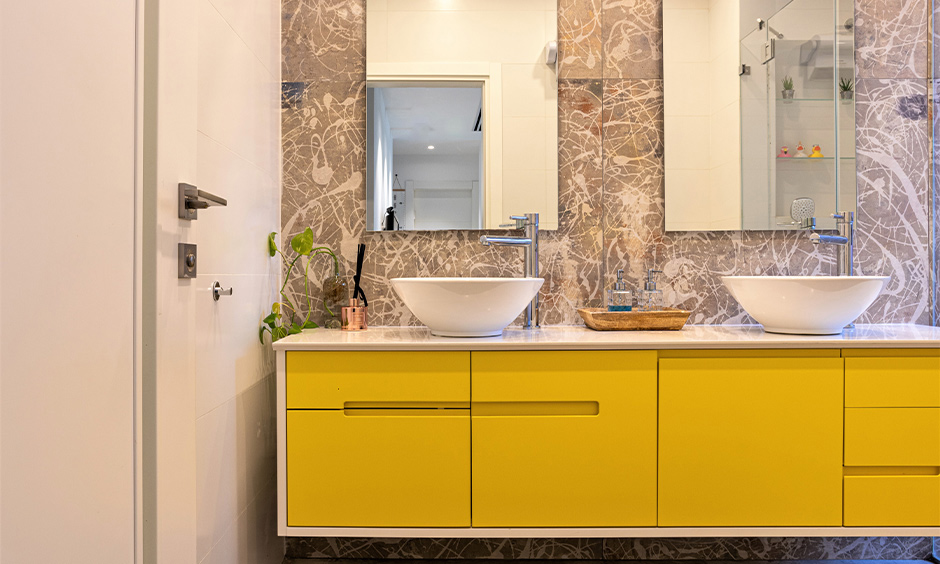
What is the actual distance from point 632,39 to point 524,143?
20.9 inches

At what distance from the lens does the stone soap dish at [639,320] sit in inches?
71.9

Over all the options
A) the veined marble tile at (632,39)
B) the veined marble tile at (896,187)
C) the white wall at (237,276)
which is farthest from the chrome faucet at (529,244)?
the veined marble tile at (896,187)

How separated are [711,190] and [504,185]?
0.72 m

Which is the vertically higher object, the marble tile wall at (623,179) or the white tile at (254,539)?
the marble tile wall at (623,179)

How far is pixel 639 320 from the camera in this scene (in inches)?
72.1

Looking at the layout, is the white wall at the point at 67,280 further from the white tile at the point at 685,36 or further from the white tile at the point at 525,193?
the white tile at the point at 685,36

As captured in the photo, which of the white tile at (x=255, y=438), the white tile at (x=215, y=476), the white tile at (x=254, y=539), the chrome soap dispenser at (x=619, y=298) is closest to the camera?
the white tile at (x=215, y=476)

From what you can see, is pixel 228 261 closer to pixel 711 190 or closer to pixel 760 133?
pixel 711 190

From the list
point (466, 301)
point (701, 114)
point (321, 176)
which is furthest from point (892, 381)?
point (321, 176)

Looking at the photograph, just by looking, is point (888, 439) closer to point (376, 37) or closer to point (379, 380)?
point (379, 380)

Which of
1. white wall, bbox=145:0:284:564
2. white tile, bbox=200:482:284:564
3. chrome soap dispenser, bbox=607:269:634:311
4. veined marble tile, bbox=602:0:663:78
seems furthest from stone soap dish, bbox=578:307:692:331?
white tile, bbox=200:482:284:564

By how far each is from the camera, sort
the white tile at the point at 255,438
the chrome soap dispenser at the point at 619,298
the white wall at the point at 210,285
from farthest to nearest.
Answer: the chrome soap dispenser at the point at 619,298 < the white tile at the point at 255,438 < the white wall at the point at 210,285

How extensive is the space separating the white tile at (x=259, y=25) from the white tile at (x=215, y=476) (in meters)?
0.99

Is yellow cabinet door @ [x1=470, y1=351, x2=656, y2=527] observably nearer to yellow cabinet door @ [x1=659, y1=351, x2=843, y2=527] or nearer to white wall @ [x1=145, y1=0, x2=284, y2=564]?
yellow cabinet door @ [x1=659, y1=351, x2=843, y2=527]
